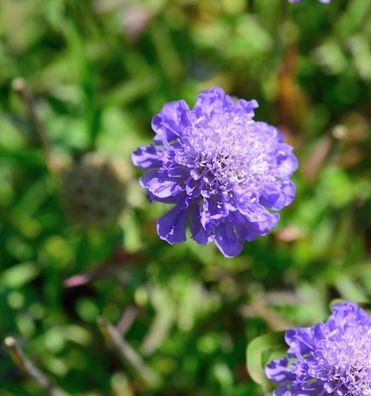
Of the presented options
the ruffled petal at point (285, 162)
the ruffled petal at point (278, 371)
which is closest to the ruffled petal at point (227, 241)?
the ruffled petal at point (285, 162)

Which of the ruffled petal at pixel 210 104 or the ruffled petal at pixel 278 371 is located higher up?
the ruffled petal at pixel 210 104

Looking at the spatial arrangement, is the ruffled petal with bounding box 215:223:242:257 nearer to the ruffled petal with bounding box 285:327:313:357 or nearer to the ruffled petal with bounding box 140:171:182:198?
the ruffled petal with bounding box 140:171:182:198

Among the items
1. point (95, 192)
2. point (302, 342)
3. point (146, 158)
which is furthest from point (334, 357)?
point (95, 192)

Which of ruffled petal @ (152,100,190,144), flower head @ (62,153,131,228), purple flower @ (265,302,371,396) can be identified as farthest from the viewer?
flower head @ (62,153,131,228)

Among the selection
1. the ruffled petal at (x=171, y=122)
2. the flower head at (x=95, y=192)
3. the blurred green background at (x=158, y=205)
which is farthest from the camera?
the blurred green background at (x=158, y=205)

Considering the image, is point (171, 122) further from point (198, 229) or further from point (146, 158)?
point (198, 229)

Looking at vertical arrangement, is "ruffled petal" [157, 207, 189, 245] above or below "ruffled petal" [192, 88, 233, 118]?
below

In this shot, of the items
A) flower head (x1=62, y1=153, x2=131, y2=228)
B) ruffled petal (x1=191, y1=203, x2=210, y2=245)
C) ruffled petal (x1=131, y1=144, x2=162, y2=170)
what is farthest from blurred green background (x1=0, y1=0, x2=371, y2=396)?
ruffled petal (x1=191, y1=203, x2=210, y2=245)

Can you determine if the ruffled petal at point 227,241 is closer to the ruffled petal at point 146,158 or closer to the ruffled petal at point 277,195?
the ruffled petal at point 277,195
